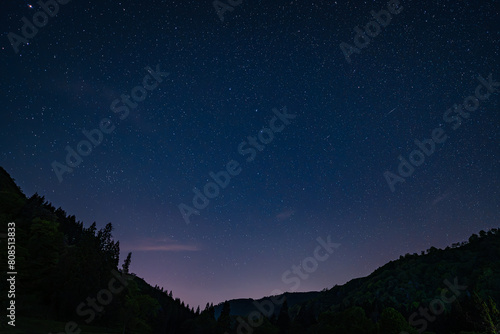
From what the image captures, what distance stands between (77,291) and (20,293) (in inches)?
358

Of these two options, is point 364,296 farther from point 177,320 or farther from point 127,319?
point 127,319

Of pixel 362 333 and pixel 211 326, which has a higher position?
pixel 211 326

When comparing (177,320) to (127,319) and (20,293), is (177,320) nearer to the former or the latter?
(127,319)

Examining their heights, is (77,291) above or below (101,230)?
below

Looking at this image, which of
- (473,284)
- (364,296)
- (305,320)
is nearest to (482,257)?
(473,284)

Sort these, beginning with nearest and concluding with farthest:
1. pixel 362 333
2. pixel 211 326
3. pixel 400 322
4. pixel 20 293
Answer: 1. pixel 400 322
2. pixel 20 293
3. pixel 362 333
4. pixel 211 326

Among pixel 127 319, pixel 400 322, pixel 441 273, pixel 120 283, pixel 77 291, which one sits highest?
pixel 441 273

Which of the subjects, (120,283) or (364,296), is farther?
(364,296)

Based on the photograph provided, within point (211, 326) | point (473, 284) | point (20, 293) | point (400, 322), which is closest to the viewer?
point (400, 322)

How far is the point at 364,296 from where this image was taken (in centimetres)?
Answer: 18712

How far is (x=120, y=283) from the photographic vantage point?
67812mm

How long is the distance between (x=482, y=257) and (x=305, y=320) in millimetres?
167220

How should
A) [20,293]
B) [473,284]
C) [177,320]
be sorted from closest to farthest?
[20,293]
[177,320]
[473,284]

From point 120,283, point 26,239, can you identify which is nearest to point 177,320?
point 120,283
